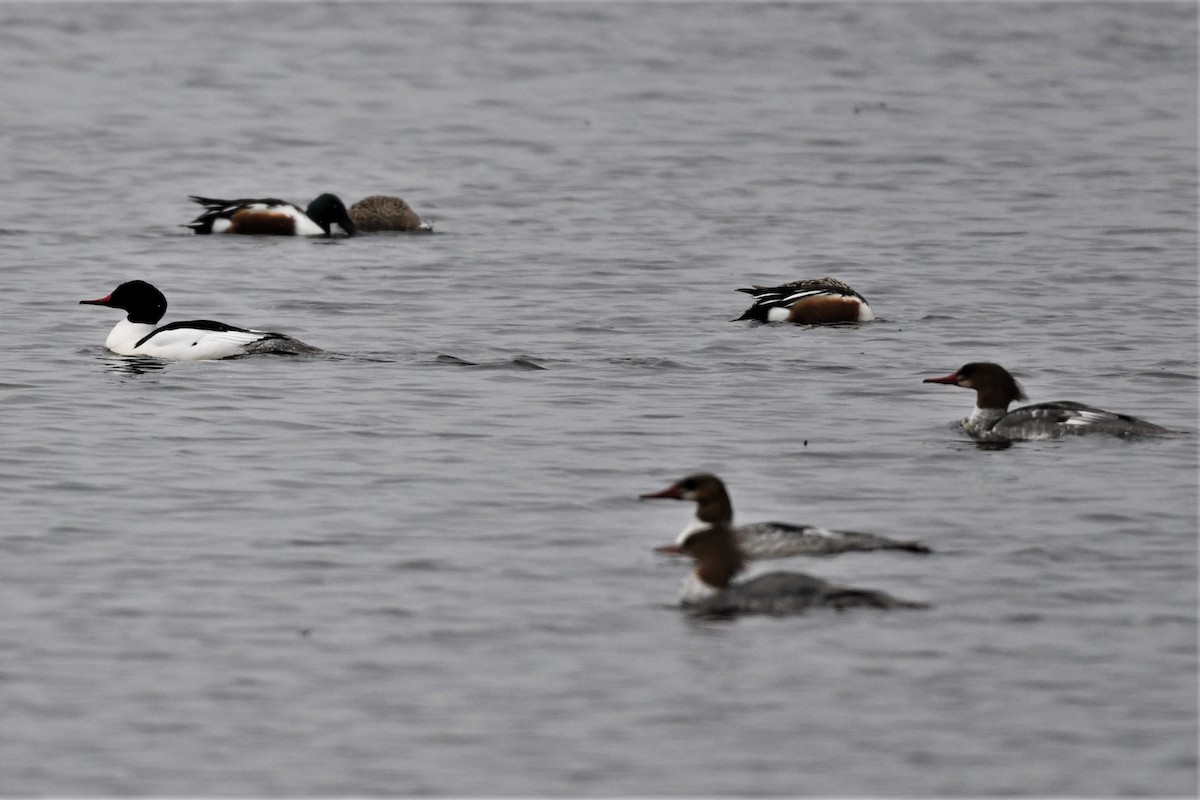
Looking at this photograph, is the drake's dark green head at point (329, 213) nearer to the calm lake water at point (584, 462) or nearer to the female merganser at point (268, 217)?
the female merganser at point (268, 217)

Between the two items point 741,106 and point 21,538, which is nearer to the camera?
point 21,538

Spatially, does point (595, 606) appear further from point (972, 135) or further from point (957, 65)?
point (957, 65)

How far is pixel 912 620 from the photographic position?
10.5 meters

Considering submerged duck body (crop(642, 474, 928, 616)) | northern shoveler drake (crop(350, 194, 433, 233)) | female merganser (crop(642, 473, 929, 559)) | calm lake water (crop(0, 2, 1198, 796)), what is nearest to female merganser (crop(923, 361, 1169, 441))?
calm lake water (crop(0, 2, 1198, 796))

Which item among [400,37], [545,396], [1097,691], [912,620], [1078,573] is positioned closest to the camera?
[1097,691]

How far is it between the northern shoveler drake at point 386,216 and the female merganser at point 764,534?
14488mm

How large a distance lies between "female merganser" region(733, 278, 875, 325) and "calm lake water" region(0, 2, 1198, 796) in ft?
0.64

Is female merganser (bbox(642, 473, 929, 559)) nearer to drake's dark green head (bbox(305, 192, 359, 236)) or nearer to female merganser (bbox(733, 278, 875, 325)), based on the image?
female merganser (bbox(733, 278, 875, 325))

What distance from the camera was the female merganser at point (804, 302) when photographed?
19.3 metres

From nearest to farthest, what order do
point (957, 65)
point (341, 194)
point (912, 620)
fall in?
1. point (912, 620)
2. point (341, 194)
3. point (957, 65)

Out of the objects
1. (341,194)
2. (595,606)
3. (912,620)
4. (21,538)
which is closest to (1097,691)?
(912,620)

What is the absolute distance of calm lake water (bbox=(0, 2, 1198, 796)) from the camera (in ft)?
29.8

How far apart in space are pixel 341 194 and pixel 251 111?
884 centimetres

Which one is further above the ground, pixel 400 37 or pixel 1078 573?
pixel 400 37
